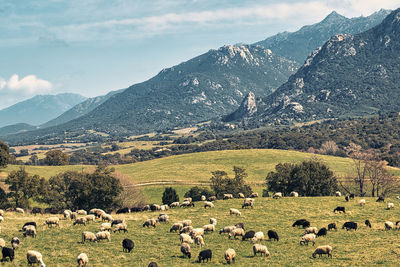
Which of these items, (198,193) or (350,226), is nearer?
(350,226)

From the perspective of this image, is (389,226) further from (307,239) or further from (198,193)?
(198,193)

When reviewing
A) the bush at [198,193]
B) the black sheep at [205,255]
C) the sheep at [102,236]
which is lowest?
the bush at [198,193]

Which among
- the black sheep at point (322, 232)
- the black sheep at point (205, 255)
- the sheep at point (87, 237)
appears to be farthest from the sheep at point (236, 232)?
the sheep at point (87, 237)

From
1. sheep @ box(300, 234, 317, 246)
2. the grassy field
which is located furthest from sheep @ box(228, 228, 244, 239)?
sheep @ box(300, 234, 317, 246)

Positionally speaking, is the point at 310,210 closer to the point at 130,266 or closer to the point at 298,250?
the point at 298,250

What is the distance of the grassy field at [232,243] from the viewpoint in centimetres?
2675

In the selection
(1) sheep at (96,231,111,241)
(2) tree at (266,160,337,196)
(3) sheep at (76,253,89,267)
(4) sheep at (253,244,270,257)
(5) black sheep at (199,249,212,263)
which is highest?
(3) sheep at (76,253,89,267)

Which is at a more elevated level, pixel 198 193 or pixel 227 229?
pixel 227 229

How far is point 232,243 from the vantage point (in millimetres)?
32438

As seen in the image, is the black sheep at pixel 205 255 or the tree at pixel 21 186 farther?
the tree at pixel 21 186

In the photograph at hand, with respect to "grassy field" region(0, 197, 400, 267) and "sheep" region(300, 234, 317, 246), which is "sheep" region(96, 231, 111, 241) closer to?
"grassy field" region(0, 197, 400, 267)

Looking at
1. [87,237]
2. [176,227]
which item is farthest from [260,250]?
[87,237]

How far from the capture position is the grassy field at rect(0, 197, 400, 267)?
26.8 metres

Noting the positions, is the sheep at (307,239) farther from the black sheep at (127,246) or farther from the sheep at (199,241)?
the black sheep at (127,246)
